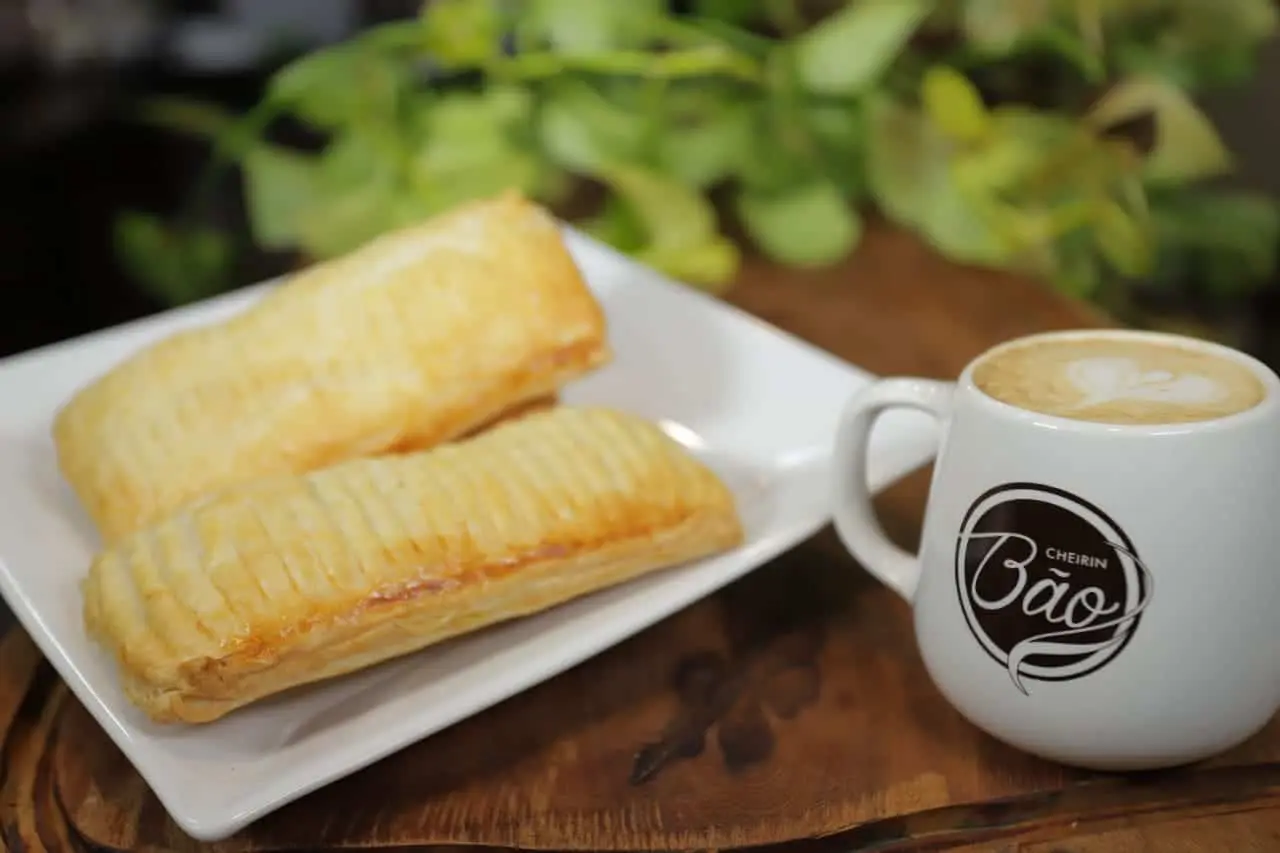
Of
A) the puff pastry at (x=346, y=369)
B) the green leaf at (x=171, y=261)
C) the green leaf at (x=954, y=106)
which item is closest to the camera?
the puff pastry at (x=346, y=369)

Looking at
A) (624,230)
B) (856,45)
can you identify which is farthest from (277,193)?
(856,45)

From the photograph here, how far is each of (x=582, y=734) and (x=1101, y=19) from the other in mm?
924

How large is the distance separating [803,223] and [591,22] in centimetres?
26

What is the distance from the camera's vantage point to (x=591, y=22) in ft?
3.64

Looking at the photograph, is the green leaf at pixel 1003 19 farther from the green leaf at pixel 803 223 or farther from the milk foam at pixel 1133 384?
the milk foam at pixel 1133 384

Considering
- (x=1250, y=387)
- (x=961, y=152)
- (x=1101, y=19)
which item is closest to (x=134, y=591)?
(x=1250, y=387)

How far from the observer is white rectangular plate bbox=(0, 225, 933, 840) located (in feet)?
1.96

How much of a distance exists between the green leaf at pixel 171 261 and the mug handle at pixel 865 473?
0.82 metres

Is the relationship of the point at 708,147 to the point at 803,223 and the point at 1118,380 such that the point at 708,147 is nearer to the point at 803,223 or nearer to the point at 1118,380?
the point at 803,223

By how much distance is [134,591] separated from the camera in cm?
64

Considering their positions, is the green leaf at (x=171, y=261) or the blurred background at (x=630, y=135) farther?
the green leaf at (x=171, y=261)

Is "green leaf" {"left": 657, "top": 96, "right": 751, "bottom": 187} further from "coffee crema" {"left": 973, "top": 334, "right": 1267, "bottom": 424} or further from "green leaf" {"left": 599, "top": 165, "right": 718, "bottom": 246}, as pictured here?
"coffee crema" {"left": 973, "top": 334, "right": 1267, "bottom": 424}

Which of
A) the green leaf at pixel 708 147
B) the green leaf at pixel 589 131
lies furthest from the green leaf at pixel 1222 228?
the green leaf at pixel 589 131

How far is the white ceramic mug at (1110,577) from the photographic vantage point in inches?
21.2
